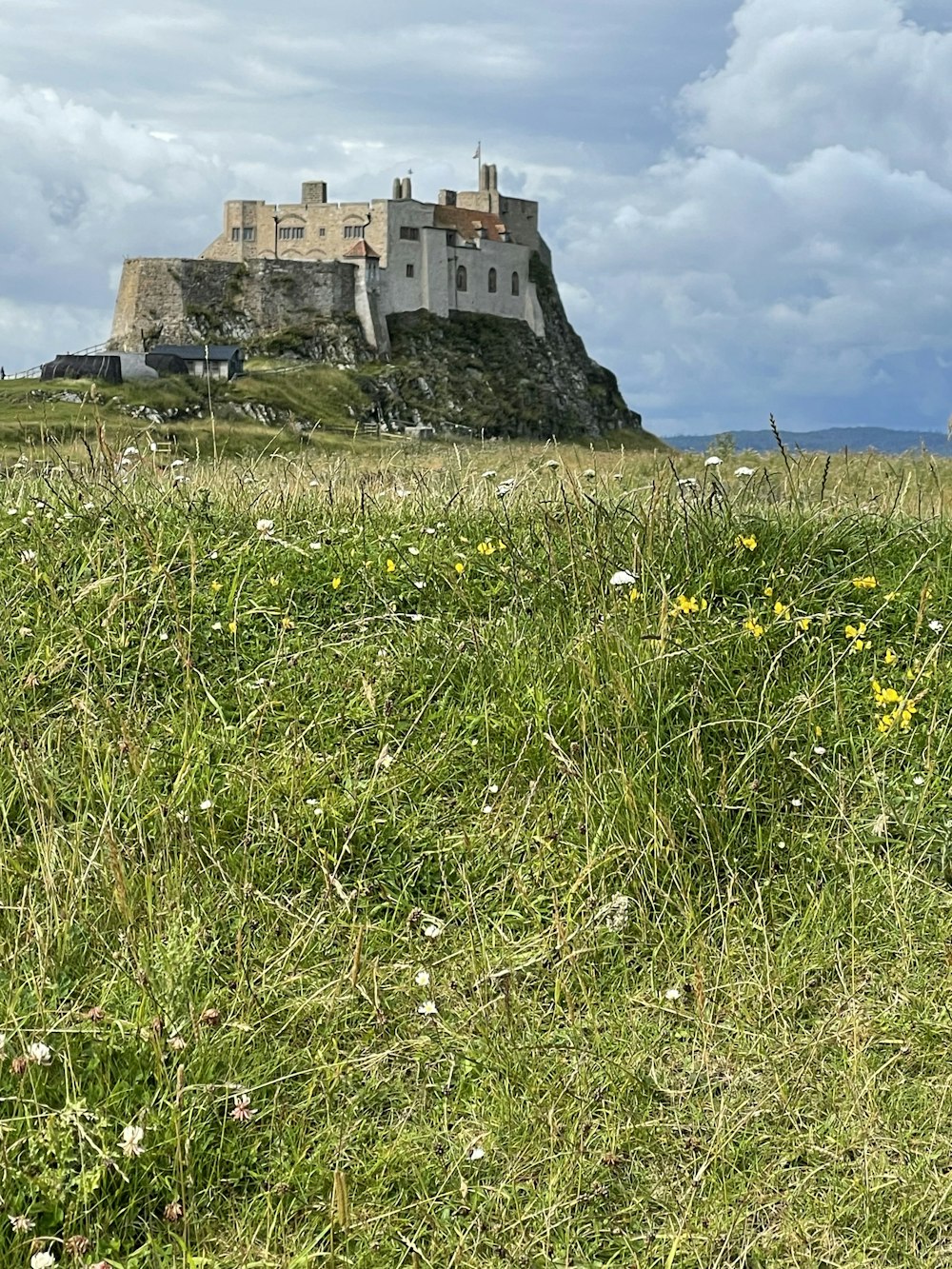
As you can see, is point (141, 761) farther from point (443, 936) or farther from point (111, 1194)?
point (111, 1194)

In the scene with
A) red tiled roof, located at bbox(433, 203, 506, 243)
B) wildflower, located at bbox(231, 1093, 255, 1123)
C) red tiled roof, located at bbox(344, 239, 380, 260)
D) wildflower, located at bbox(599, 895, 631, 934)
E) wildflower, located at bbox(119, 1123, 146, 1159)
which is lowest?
wildflower, located at bbox(231, 1093, 255, 1123)

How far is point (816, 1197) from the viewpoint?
10.8ft

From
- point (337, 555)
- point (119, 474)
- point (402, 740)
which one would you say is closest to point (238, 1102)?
point (402, 740)

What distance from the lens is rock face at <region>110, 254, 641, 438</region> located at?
78750 mm

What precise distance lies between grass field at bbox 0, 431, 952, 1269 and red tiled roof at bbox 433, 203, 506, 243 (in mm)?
86342

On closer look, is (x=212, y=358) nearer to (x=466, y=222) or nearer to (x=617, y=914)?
(x=466, y=222)

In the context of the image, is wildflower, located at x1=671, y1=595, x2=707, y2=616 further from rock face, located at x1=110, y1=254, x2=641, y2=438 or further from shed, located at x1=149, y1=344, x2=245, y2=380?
rock face, located at x1=110, y1=254, x2=641, y2=438

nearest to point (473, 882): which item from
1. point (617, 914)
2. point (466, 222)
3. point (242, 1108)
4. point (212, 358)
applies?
point (617, 914)

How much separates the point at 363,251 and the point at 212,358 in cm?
2116

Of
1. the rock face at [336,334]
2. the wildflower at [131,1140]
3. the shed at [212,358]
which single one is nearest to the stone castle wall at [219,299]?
the rock face at [336,334]

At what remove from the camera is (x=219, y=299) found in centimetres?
7981

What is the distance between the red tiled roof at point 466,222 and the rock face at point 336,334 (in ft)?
21.1

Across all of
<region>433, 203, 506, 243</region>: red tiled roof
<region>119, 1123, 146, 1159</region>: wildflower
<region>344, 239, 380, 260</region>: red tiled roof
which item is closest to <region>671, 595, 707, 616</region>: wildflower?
<region>119, 1123, 146, 1159</region>: wildflower

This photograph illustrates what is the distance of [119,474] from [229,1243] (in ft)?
17.2
